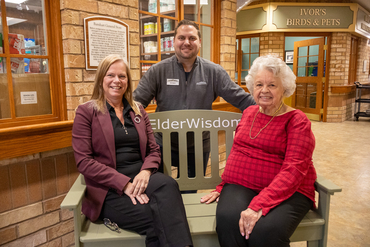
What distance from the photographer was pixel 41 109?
7.00 ft

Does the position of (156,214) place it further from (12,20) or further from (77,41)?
(12,20)

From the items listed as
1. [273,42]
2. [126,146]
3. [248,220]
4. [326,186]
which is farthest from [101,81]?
[273,42]

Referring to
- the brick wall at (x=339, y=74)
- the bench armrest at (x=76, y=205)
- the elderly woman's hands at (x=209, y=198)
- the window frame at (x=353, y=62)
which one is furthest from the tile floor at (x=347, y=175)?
the window frame at (x=353, y=62)

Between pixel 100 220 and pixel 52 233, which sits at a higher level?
pixel 100 220

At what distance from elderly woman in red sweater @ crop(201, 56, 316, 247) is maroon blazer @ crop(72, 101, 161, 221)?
50cm

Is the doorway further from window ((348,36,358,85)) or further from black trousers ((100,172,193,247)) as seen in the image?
black trousers ((100,172,193,247))

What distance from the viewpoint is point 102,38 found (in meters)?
2.27

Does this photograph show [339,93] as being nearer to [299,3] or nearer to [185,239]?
[299,3]

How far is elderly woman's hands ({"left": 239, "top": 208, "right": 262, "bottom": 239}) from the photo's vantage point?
1.36 m

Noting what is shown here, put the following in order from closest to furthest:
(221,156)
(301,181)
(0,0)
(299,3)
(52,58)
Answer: (301,181)
(0,0)
(52,58)
(221,156)
(299,3)

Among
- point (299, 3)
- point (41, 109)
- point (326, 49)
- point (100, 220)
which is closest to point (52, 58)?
point (41, 109)

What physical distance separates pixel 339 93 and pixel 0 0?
8.09 m

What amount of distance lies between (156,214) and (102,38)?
1.48 m

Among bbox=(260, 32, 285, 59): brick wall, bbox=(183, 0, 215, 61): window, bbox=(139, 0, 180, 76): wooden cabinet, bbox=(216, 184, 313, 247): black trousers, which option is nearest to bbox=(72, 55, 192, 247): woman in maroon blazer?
bbox=(216, 184, 313, 247): black trousers
